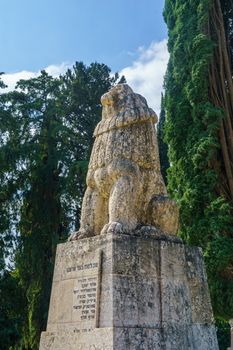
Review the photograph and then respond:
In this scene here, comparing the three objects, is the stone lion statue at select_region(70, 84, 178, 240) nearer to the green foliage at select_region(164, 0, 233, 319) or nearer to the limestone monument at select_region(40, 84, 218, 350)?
the limestone monument at select_region(40, 84, 218, 350)

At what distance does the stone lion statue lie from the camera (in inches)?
223

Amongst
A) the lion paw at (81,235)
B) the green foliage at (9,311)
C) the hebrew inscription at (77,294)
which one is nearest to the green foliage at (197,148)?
the green foliage at (9,311)

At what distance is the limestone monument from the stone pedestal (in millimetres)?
11

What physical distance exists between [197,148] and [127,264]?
1054cm

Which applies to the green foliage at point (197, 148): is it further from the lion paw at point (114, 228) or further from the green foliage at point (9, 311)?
the lion paw at point (114, 228)

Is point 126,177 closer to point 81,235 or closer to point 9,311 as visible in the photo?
point 81,235

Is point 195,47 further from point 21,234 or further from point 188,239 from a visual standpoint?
point 21,234

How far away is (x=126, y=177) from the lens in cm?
568

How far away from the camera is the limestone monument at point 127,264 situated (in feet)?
16.4

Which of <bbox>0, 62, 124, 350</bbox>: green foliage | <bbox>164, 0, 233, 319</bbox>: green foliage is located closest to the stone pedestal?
<bbox>164, 0, 233, 319</bbox>: green foliage

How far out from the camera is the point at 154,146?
6.14 m

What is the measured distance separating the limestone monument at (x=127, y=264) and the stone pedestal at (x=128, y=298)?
11 millimetres

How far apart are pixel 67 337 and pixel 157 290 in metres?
1.12

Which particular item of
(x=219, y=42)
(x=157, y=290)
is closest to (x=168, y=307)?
(x=157, y=290)
